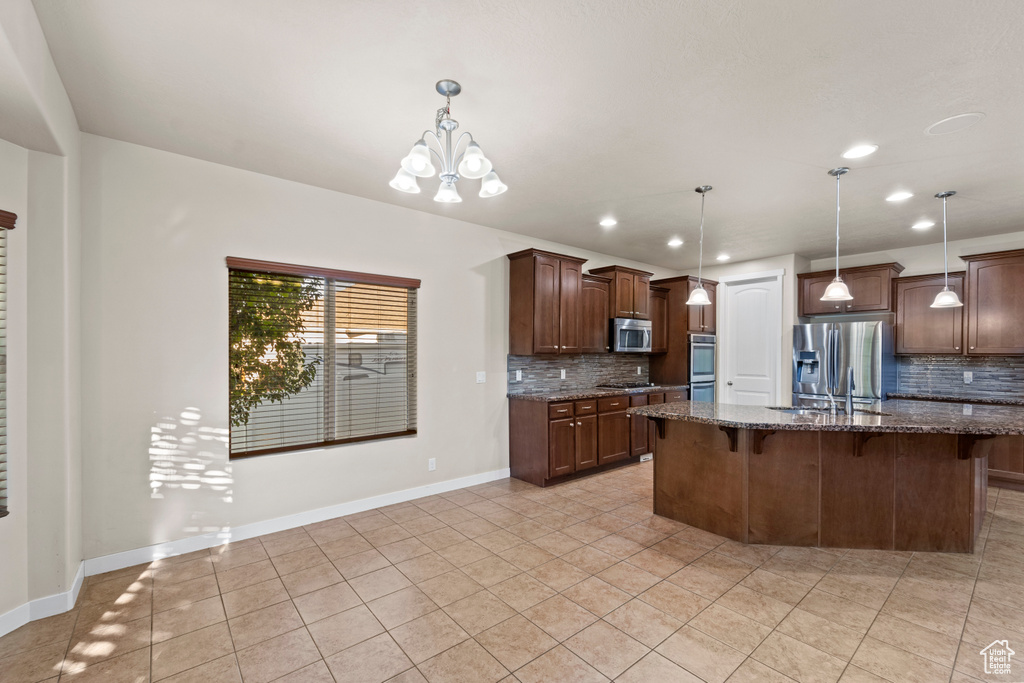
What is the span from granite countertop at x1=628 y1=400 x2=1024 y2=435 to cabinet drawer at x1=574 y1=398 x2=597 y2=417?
1165mm

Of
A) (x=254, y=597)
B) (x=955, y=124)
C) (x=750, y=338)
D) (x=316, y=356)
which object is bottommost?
(x=254, y=597)

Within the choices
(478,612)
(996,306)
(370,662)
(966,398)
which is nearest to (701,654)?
(478,612)

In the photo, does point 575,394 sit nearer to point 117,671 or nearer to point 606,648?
point 606,648

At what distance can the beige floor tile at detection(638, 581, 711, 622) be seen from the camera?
7.76 ft

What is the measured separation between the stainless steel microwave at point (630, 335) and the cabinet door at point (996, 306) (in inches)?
129

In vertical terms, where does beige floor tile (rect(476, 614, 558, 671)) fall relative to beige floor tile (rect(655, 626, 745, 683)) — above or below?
below

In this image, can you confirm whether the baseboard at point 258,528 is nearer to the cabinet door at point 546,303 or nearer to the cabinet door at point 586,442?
the cabinet door at point 586,442

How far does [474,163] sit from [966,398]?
5777 millimetres

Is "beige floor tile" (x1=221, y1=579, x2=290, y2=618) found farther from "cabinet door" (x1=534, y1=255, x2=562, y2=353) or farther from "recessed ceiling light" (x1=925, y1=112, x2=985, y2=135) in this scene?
A: "recessed ceiling light" (x1=925, y1=112, x2=985, y2=135)

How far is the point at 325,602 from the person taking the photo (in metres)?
2.49

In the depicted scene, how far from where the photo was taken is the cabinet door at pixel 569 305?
5.00 metres

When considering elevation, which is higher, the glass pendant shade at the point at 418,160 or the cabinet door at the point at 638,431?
the glass pendant shade at the point at 418,160

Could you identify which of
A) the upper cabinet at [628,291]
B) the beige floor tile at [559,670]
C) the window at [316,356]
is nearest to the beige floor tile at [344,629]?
the beige floor tile at [559,670]

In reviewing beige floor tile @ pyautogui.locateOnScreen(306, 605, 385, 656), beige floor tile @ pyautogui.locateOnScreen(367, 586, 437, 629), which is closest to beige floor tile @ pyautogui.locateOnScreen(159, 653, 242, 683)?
beige floor tile @ pyautogui.locateOnScreen(306, 605, 385, 656)
